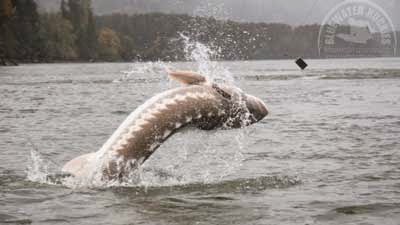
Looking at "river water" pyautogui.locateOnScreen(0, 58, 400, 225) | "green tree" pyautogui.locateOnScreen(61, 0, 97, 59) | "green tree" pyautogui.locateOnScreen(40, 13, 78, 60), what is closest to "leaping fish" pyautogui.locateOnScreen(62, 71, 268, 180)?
"river water" pyautogui.locateOnScreen(0, 58, 400, 225)

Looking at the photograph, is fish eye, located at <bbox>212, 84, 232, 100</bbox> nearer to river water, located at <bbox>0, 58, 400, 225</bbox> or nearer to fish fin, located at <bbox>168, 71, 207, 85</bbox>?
fish fin, located at <bbox>168, 71, 207, 85</bbox>

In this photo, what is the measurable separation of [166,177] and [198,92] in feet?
8.70

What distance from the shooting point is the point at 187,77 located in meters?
8.93

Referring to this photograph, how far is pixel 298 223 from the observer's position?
813 centimetres

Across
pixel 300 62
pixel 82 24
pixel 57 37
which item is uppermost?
pixel 82 24

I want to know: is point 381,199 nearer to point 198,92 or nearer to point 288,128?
point 198,92

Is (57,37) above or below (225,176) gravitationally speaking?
above

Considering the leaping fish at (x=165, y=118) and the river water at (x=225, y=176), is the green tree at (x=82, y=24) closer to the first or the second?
the river water at (x=225, y=176)

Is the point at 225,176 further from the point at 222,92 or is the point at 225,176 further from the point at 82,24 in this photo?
the point at 82,24

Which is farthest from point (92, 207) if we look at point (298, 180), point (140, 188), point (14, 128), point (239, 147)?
point (14, 128)

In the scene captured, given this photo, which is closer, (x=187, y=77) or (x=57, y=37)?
(x=187, y=77)

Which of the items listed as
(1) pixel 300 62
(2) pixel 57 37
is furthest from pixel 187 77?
(2) pixel 57 37

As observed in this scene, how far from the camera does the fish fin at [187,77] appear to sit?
28.9 feet

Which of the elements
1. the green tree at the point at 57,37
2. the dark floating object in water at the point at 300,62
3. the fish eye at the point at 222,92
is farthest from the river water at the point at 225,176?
the green tree at the point at 57,37
